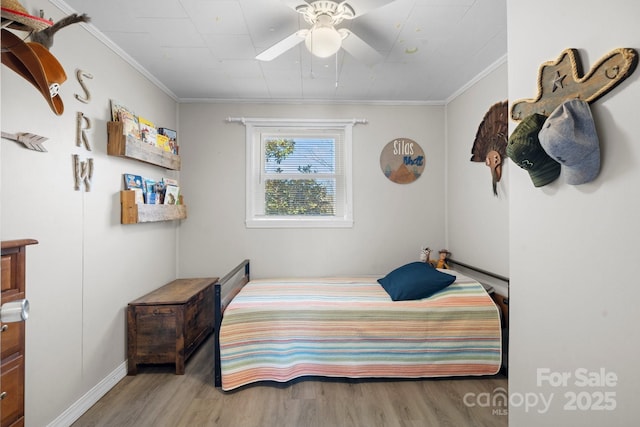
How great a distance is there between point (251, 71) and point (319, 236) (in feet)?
5.61

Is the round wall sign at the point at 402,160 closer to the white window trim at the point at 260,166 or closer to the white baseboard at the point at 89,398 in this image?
the white window trim at the point at 260,166

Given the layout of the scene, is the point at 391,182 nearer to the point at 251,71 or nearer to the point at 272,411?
the point at 251,71

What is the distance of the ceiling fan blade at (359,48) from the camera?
1.73 metres

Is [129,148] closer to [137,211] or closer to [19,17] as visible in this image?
[137,211]

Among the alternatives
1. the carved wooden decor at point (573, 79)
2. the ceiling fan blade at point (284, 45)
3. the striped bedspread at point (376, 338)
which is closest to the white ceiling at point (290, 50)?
the ceiling fan blade at point (284, 45)

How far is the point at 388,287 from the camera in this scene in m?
2.64

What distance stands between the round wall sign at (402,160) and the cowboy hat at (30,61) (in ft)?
9.16

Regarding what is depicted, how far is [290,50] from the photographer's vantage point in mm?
2250

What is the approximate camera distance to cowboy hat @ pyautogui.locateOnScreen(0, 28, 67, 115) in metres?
0.89

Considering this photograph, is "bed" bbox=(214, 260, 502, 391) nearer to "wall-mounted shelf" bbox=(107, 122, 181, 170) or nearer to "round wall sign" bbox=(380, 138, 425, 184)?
"wall-mounted shelf" bbox=(107, 122, 181, 170)

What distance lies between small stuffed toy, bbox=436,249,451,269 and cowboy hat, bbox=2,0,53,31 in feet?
10.6

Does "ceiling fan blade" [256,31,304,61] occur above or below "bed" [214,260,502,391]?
above

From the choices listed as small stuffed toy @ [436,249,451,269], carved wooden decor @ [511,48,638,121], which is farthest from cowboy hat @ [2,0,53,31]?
small stuffed toy @ [436,249,451,269]

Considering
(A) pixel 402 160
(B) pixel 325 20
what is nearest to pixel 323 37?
(B) pixel 325 20
